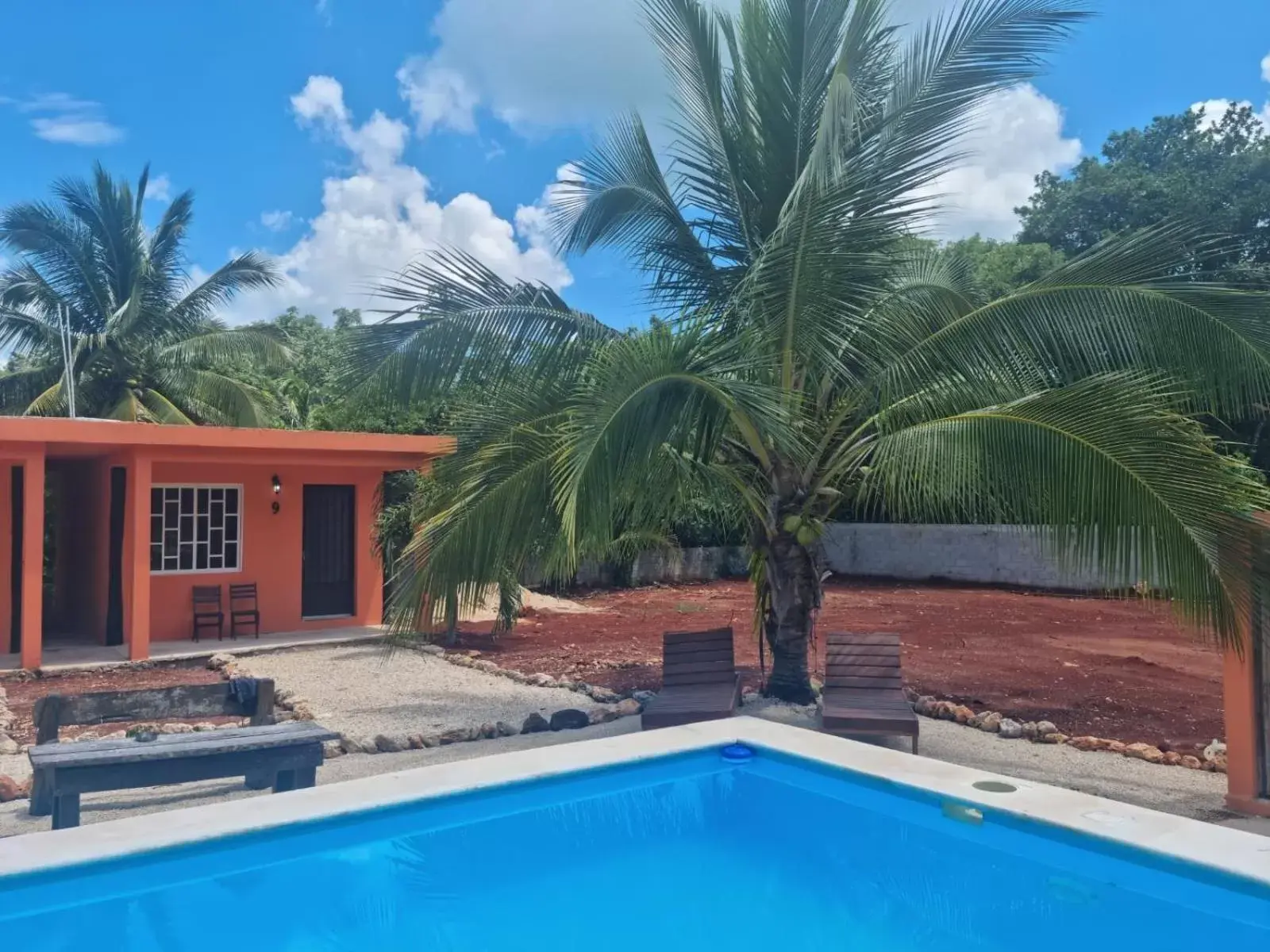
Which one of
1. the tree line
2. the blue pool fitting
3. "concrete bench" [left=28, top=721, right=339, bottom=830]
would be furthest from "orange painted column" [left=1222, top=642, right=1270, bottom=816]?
"concrete bench" [left=28, top=721, right=339, bottom=830]

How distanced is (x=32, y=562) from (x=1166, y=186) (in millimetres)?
28647

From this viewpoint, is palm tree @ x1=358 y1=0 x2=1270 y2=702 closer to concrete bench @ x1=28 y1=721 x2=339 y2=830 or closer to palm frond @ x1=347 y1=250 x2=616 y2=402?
palm frond @ x1=347 y1=250 x2=616 y2=402

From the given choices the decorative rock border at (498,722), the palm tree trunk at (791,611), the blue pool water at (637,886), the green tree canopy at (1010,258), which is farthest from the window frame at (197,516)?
the green tree canopy at (1010,258)

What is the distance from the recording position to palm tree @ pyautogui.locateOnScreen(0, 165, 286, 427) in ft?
71.8

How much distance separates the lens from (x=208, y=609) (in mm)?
14602

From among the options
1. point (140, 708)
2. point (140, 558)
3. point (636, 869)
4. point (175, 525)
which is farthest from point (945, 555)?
point (140, 708)

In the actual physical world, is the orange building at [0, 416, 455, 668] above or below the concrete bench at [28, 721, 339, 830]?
above

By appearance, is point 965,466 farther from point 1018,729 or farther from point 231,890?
point 231,890

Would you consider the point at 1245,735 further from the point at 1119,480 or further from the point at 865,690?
the point at 865,690

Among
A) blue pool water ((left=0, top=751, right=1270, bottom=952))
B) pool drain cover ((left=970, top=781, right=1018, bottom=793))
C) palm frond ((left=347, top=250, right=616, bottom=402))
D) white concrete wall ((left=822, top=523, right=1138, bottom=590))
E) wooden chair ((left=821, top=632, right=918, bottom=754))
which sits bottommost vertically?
blue pool water ((left=0, top=751, right=1270, bottom=952))

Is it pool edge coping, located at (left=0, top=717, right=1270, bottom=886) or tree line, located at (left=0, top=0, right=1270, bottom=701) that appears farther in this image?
tree line, located at (left=0, top=0, right=1270, bottom=701)

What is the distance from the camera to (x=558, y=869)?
589 cm

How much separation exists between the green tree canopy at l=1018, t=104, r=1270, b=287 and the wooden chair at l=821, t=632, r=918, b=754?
19.4m

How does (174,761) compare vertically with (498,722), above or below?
above
